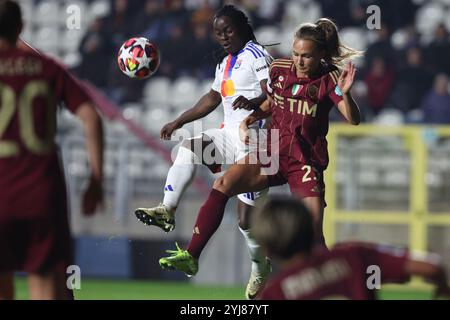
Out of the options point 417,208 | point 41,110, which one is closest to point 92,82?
point 417,208

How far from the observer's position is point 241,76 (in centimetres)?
870

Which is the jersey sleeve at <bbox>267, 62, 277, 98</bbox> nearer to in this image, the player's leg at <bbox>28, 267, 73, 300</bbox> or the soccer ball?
the soccer ball

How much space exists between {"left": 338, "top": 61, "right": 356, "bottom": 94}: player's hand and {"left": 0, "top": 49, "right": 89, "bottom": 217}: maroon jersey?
2.74m

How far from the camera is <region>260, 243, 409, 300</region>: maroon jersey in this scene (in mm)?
4477

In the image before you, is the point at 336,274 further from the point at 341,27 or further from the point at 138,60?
the point at 341,27

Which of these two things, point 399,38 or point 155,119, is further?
point 399,38

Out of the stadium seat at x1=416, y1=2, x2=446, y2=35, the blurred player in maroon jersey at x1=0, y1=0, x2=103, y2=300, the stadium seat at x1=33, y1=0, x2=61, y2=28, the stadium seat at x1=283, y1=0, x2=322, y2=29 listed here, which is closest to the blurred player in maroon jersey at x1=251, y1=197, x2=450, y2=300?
the blurred player in maroon jersey at x1=0, y1=0, x2=103, y2=300

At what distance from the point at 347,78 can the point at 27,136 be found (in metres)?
2.92

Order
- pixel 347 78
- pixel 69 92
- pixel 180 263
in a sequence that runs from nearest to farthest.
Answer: pixel 69 92 < pixel 347 78 < pixel 180 263

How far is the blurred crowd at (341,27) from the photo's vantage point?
54.3 ft

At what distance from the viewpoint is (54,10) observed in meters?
18.9

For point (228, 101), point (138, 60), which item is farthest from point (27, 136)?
point (138, 60)

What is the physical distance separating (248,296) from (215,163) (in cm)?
123

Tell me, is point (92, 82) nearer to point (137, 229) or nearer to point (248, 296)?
point (137, 229)
